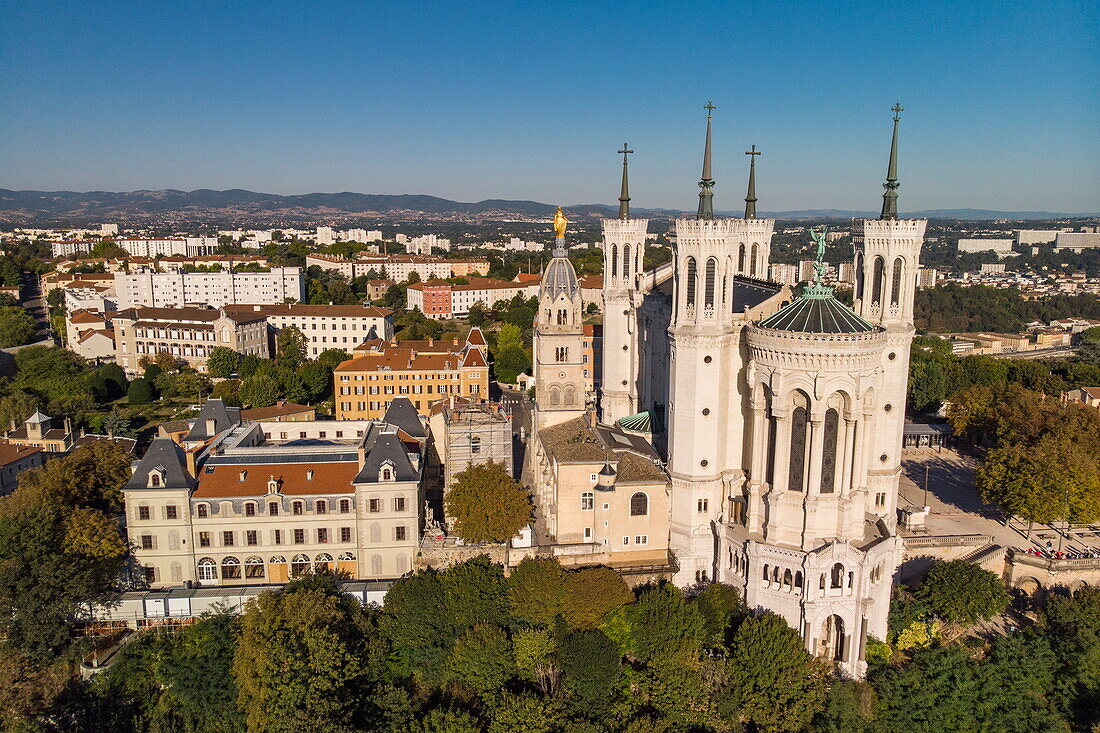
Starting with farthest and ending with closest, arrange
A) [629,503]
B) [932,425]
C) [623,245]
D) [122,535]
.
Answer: [932,425], [623,245], [122,535], [629,503]

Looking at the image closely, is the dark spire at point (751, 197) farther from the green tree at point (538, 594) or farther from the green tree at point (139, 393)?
the green tree at point (139, 393)

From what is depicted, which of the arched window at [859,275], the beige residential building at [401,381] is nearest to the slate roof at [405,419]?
the beige residential building at [401,381]

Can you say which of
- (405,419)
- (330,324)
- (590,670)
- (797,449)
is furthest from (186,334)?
(797,449)

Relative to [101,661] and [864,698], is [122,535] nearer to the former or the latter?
[101,661]

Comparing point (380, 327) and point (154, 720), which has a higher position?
point (380, 327)

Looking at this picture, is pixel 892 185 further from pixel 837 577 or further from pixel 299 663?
pixel 299 663

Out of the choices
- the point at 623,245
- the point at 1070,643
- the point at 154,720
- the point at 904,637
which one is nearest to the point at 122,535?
the point at 154,720

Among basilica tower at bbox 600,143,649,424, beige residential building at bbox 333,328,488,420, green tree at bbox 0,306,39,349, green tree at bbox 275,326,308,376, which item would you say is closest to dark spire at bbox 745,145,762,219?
basilica tower at bbox 600,143,649,424

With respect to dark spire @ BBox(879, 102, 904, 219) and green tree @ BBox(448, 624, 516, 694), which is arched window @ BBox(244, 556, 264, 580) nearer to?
green tree @ BBox(448, 624, 516, 694)
